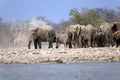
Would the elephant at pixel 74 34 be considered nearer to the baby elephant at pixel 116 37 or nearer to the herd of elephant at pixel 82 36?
the herd of elephant at pixel 82 36

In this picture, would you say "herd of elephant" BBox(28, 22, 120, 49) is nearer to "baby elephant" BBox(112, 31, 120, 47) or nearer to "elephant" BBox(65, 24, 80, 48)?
"elephant" BBox(65, 24, 80, 48)

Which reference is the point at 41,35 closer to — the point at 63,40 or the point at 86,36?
the point at 63,40

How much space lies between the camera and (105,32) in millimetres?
37406

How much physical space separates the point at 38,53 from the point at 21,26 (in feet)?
94.4

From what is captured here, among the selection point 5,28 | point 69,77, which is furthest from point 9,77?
point 5,28

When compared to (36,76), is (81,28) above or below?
above

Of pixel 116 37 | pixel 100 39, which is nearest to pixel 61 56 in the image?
pixel 116 37

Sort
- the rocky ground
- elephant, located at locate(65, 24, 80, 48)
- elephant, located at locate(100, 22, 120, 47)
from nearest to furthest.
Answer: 1. the rocky ground
2. elephant, located at locate(100, 22, 120, 47)
3. elephant, located at locate(65, 24, 80, 48)

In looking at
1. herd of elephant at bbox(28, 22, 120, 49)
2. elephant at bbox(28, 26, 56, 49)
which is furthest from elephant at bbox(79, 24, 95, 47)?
elephant at bbox(28, 26, 56, 49)

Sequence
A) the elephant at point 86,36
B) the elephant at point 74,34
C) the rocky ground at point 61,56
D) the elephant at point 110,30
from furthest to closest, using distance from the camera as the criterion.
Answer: the elephant at point 74,34
the elephant at point 110,30
the elephant at point 86,36
the rocky ground at point 61,56

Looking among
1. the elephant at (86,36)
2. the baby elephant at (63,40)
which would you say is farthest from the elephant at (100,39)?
the baby elephant at (63,40)

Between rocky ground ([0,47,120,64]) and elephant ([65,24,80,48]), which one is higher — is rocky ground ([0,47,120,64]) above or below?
below

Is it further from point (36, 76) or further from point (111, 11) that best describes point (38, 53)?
point (111, 11)

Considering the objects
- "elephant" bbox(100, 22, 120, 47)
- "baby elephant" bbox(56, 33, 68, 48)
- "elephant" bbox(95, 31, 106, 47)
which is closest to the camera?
"elephant" bbox(100, 22, 120, 47)
